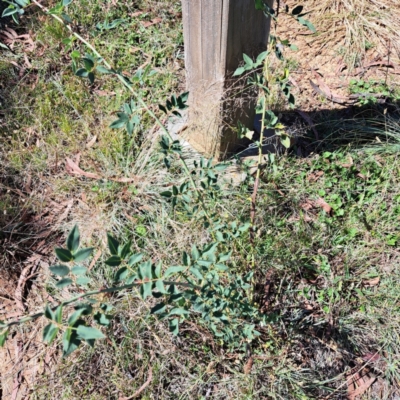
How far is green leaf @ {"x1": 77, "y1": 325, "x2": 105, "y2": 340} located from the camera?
3.45ft

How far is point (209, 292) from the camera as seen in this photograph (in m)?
1.64

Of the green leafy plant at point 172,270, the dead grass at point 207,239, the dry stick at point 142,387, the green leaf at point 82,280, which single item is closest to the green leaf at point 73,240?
the green leafy plant at point 172,270

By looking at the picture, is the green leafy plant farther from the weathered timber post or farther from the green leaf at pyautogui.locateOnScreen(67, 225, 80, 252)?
the weathered timber post

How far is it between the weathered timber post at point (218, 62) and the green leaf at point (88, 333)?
1.43 metres

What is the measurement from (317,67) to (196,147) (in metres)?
1.27

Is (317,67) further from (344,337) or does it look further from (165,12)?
(344,337)

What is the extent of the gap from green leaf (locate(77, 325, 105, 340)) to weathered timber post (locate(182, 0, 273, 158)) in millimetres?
1431

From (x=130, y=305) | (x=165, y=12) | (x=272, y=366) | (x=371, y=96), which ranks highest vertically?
(x=165, y=12)

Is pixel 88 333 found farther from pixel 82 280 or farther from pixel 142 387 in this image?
pixel 142 387

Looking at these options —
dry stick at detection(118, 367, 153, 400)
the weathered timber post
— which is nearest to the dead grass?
dry stick at detection(118, 367, 153, 400)

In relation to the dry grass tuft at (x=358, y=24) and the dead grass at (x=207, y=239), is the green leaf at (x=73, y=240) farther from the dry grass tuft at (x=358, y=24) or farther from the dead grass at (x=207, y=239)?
the dry grass tuft at (x=358, y=24)

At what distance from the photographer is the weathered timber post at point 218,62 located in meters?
2.05

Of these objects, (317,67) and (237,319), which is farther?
(317,67)

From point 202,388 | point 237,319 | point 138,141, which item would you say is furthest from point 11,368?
point 138,141
